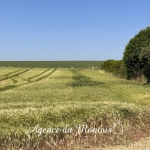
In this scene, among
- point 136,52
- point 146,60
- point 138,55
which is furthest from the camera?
point 136,52

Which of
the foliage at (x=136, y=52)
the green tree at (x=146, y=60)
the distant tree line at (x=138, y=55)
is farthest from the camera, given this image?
the foliage at (x=136, y=52)

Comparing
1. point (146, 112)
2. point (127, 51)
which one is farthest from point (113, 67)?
point (146, 112)

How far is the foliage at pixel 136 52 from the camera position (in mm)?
27656

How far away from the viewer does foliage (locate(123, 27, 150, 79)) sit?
27.7 meters

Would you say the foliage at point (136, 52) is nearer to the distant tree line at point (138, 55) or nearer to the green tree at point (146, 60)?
the distant tree line at point (138, 55)

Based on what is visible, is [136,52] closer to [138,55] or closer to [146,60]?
[138,55]

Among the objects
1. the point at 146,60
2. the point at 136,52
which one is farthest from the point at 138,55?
the point at 146,60

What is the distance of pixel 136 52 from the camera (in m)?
28.3

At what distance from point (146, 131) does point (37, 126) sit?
3.56 meters

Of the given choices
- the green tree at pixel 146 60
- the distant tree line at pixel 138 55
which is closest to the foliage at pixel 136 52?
the distant tree line at pixel 138 55

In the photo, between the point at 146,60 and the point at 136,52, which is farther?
the point at 136,52

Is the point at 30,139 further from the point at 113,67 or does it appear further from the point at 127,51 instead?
the point at 113,67

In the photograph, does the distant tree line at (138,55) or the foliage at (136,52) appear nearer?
the distant tree line at (138,55)

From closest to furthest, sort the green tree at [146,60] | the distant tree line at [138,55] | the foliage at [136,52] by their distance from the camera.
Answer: the green tree at [146,60]
the distant tree line at [138,55]
the foliage at [136,52]
